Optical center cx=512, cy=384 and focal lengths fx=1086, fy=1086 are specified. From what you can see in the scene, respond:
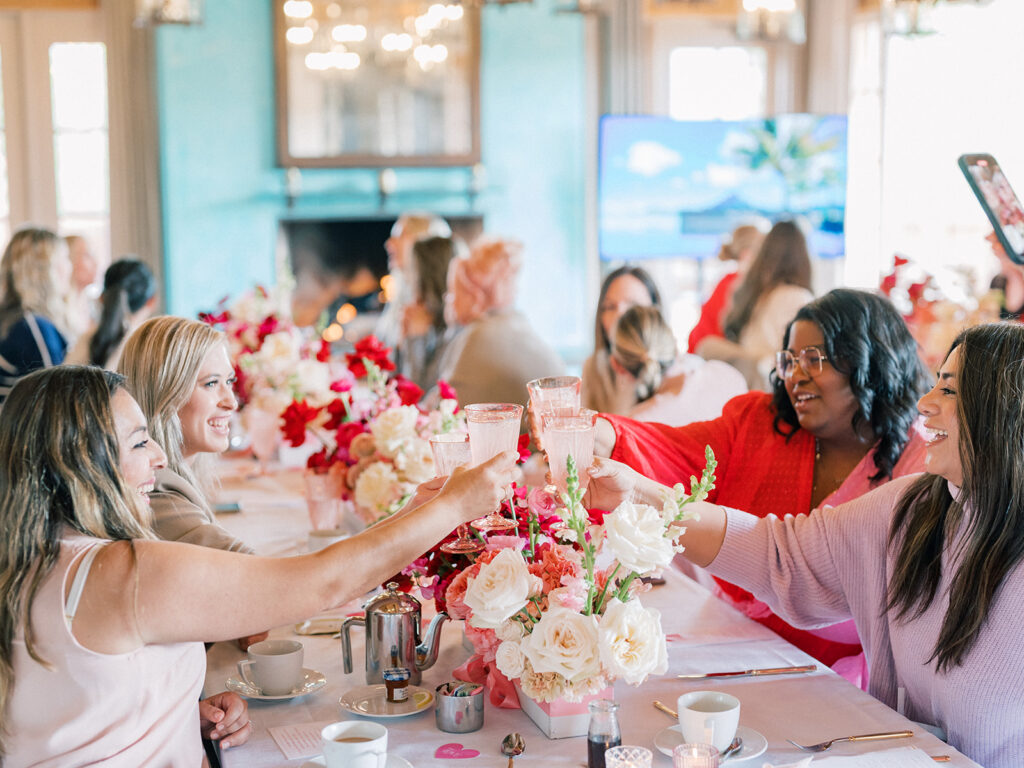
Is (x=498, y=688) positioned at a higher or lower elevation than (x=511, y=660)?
lower

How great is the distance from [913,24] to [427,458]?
3.59m

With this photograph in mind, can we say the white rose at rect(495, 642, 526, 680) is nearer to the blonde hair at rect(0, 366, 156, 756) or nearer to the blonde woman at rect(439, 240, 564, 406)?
the blonde hair at rect(0, 366, 156, 756)

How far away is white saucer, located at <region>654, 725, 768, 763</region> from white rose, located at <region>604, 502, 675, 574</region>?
29cm

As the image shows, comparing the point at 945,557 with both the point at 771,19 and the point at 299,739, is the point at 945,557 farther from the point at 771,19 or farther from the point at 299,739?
the point at 771,19

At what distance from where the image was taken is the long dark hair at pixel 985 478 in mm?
1667

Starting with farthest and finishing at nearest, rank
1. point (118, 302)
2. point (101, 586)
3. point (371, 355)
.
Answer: point (118, 302) < point (371, 355) < point (101, 586)

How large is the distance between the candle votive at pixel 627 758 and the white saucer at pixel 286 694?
60 cm

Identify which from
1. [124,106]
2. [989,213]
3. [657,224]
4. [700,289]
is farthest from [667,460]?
[124,106]

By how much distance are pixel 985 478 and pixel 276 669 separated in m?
1.16

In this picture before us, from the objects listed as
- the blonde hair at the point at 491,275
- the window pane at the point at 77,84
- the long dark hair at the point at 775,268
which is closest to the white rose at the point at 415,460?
the blonde hair at the point at 491,275

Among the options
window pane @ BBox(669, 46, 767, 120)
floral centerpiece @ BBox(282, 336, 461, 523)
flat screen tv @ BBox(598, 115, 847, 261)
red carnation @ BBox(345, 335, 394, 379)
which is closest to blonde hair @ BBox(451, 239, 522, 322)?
floral centerpiece @ BBox(282, 336, 461, 523)

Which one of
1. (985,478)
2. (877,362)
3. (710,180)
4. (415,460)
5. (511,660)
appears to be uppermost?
(710,180)

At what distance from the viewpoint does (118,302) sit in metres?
4.30

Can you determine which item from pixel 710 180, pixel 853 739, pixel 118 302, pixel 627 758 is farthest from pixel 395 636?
pixel 710 180
